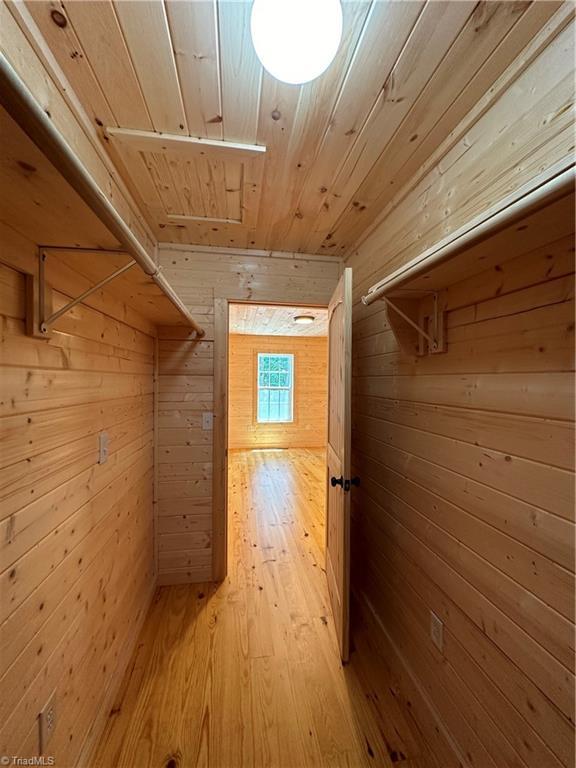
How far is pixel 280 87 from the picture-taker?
102 centimetres

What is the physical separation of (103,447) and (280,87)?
1.54 metres

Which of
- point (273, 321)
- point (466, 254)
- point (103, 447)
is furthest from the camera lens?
point (273, 321)

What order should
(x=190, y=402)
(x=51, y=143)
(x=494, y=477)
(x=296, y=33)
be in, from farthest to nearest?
(x=190, y=402)
(x=494, y=477)
(x=296, y=33)
(x=51, y=143)

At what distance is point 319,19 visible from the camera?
75cm

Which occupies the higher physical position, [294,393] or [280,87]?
[280,87]

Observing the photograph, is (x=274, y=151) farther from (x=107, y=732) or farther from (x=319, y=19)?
(x=107, y=732)

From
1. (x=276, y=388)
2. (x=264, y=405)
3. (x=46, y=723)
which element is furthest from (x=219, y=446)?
(x=276, y=388)

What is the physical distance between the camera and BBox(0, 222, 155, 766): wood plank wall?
780mm

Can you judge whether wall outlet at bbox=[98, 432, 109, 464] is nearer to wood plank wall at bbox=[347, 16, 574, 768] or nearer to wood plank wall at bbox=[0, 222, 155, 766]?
wood plank wall at bbox=[0, 222, 155, 766]

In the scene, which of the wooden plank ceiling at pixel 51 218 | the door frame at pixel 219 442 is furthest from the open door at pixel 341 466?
the wooden plank ceiling at pixel 51 218

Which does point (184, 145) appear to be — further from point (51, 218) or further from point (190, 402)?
point (190, 402)

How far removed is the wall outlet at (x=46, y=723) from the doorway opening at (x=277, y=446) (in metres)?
1.26

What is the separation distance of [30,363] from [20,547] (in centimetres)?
50

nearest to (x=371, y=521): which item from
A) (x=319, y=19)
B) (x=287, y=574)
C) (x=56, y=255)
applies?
(x=287, y=574)
